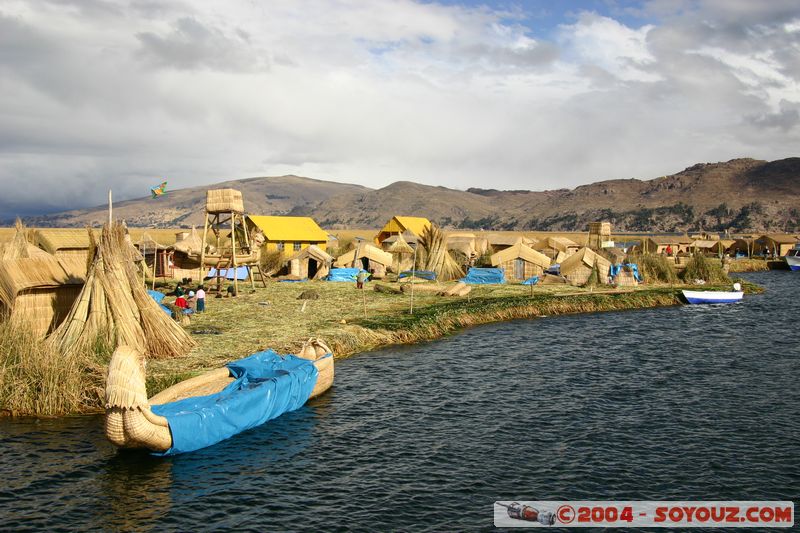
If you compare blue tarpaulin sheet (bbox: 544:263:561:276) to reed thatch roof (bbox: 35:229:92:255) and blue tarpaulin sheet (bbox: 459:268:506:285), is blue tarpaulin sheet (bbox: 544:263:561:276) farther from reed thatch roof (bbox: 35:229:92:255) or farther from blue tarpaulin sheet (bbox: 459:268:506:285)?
reed thatch roof (bbox: 35:229:92:255)

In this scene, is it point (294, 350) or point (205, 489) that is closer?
point (205, 489)

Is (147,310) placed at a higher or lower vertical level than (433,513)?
higher

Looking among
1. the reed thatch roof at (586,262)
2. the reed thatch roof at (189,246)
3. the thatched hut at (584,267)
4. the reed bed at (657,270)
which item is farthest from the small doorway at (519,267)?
the reed thatch roof at (189,246)

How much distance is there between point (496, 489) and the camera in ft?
50.0

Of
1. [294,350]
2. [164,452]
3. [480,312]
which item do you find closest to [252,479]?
[164,452]

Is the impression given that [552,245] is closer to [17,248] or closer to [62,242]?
[62,242]

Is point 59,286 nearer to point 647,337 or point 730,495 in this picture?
point 730,495

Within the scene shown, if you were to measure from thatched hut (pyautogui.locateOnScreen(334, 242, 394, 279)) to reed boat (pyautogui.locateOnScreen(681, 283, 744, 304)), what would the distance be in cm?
2404

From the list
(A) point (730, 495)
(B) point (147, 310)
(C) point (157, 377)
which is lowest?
(A) point (730, 495)

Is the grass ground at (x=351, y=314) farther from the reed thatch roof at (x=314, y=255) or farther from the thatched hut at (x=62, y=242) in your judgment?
the thatched hut at (x=62, y=242)

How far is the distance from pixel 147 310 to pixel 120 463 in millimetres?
8336

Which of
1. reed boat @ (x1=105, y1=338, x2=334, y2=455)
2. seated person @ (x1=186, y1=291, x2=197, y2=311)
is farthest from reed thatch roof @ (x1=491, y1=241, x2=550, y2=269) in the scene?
reed boat @ (x1=105, y1=338, x2=334, y2=455)

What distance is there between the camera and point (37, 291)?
2420 centimetres

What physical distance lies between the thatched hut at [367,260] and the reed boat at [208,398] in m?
33.3
